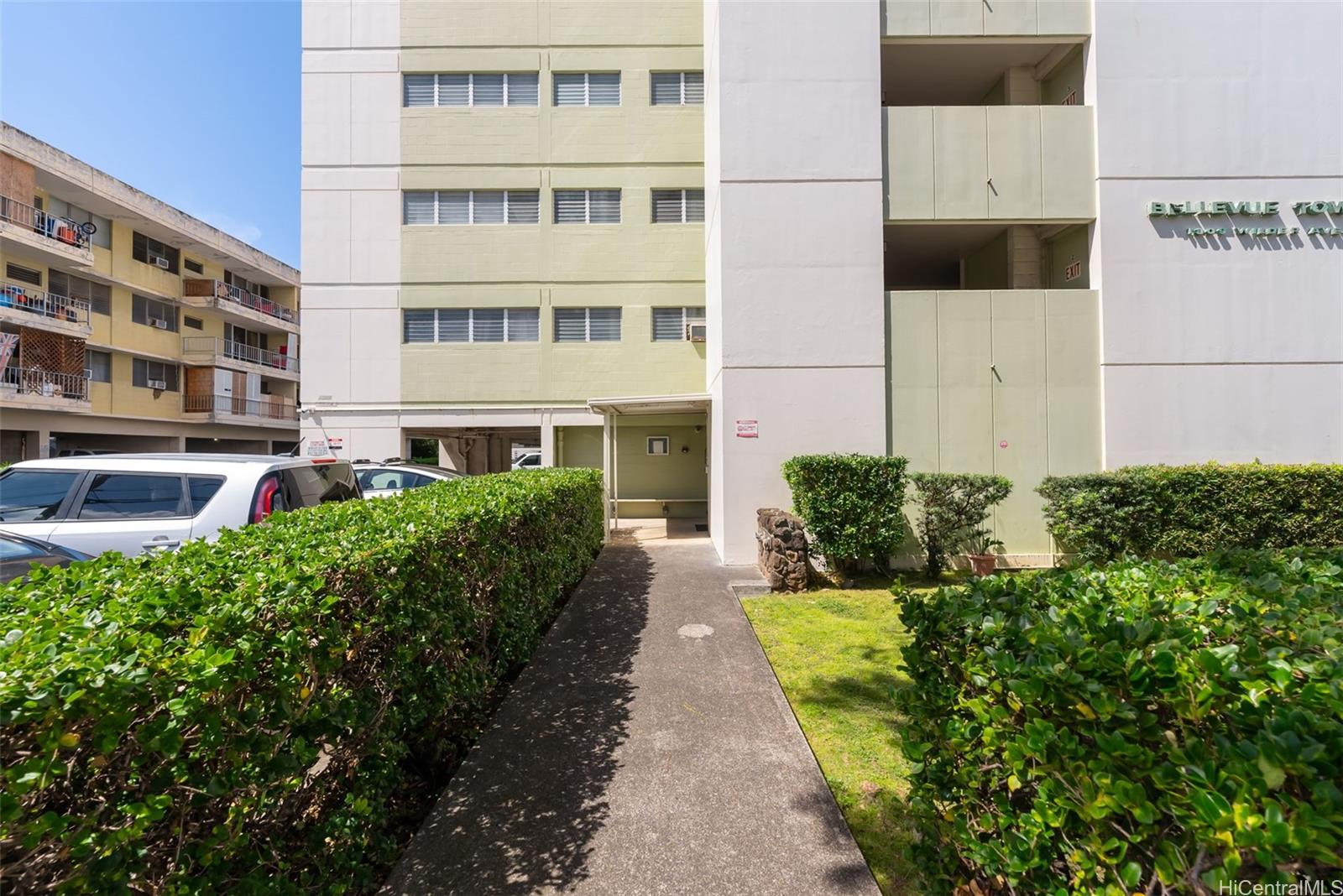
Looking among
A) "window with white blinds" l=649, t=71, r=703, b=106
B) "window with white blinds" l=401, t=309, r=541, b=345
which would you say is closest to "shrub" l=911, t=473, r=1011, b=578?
"window with white blinds" l=401, t=309, r=541, b=345

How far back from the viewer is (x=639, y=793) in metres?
3.10

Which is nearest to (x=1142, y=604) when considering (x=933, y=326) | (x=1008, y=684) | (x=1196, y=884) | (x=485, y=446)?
(x=1008, y=684)

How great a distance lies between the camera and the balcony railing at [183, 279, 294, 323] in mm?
23438

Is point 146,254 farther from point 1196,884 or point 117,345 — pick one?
point 1196,884

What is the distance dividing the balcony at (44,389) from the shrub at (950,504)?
2640 cm

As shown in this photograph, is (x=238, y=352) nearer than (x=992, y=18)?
No

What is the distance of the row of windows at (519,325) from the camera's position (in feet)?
44.5

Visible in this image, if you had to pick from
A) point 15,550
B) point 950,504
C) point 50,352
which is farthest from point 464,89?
point 50,352

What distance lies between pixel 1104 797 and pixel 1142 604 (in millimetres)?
918

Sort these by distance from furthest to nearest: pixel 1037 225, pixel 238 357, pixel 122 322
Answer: pixel 238 357 < pixel 122 322 < pixel 1037 225

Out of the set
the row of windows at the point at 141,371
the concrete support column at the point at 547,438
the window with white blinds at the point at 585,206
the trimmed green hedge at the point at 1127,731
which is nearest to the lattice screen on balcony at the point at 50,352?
the row of windows at the point at 141,371

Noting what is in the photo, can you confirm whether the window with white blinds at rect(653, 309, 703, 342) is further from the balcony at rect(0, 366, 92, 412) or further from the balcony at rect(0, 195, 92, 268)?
the balcony at rect(0, 195, 92, 268)

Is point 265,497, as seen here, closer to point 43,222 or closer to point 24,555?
point 24,555

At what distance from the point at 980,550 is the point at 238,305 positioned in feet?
105
